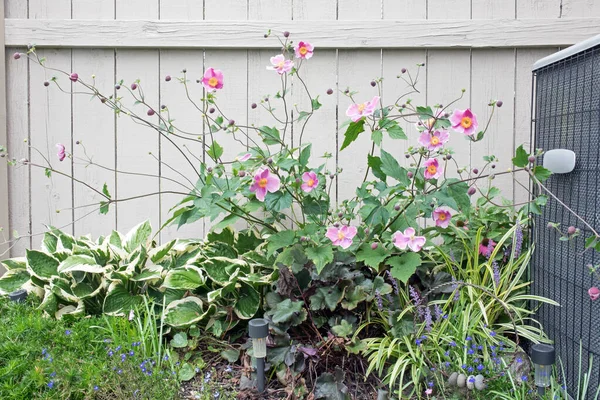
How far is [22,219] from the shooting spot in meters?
2.60

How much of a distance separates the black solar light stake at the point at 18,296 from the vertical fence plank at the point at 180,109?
2.20 ft

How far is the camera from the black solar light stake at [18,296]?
215 centimetres

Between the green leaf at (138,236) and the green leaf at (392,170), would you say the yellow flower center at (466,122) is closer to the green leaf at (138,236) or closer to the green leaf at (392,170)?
the green leaf at (392,170)

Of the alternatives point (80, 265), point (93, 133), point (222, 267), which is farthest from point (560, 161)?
point (93, 133)

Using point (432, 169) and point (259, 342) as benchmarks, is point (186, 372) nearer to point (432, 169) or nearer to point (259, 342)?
point (259, 342)

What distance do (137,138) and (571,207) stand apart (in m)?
1.98

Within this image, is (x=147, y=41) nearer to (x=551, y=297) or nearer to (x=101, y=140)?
(x=101, y=140)

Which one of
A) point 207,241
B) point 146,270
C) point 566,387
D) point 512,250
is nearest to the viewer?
point 566,387

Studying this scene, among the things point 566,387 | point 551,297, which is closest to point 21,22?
point 551,297

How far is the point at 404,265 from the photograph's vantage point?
186 centimetres

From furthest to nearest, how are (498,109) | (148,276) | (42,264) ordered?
(498,109)
(42,264)
(148,276)

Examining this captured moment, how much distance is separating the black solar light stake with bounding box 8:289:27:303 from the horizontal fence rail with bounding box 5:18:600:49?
3.93 ft

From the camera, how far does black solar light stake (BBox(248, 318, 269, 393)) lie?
5.62 ft

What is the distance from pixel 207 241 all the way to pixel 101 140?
78 centimetres
